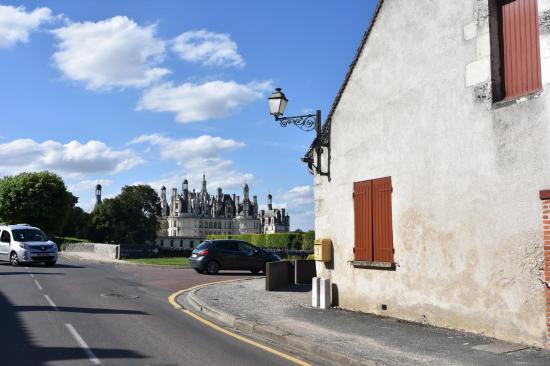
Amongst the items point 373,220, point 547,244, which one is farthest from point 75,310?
point 547,244

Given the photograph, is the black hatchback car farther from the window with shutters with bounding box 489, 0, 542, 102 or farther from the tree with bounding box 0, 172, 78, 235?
the tree with bounding box 0, 172, 78, 235

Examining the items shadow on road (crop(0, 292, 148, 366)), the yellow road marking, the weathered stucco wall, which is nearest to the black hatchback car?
the yellow road marking

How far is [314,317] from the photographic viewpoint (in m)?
10.8

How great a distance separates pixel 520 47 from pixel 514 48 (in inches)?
4.5

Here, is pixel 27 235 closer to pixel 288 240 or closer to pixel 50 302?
pixel 50 302

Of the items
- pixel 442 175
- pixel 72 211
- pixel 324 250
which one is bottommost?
pixel 324 250

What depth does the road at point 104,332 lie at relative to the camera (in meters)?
7.31

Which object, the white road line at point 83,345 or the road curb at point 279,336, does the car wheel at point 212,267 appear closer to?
the road curb at point 279,336

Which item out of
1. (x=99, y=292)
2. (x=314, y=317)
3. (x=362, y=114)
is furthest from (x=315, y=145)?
(x=99, y=292)

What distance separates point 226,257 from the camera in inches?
908

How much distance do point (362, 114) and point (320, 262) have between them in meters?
3.69

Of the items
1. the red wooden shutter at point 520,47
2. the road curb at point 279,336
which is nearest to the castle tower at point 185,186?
the road curb at point 279,336

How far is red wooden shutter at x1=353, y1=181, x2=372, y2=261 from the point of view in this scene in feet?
36.7

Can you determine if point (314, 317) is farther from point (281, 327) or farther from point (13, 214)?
point (13, 214)
